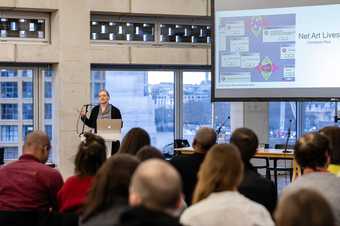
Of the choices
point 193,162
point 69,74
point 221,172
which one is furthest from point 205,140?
point 69,74

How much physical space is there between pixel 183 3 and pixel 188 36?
0.67m

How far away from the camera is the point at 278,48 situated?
8.23 meters

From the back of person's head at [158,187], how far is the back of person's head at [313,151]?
1.47 metres

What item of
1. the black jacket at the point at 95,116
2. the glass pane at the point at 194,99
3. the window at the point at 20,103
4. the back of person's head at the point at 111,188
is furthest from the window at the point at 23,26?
the back of person's head at the point at 111,188

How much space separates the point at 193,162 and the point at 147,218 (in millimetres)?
2288

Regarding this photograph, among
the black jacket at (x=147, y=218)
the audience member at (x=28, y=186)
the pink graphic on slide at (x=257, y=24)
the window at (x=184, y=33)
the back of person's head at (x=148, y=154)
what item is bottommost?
the audience member at (x=28, y=186)

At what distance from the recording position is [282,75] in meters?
8.23

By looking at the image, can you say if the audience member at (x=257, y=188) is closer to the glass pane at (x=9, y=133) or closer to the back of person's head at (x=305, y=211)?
the back of person's head at (x=305, y=211)

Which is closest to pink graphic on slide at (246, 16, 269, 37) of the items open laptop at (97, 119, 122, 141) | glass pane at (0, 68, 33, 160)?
open laptop at (97, 119, 122, 141)

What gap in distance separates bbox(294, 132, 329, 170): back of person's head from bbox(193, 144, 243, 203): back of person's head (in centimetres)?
62

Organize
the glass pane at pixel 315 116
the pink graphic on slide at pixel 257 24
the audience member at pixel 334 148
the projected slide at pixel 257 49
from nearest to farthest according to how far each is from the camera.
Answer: the audience member at pixel 334 148 → the projected slide at pixel 257 49 → the pink graphic on slide at pixel 257 24 → the glass pane at pixel 315 116

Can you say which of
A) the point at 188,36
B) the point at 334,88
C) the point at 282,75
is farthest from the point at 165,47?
the point at 334,88

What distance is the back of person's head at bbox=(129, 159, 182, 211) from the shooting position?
75.4 inches

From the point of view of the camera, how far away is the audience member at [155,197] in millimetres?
1904
